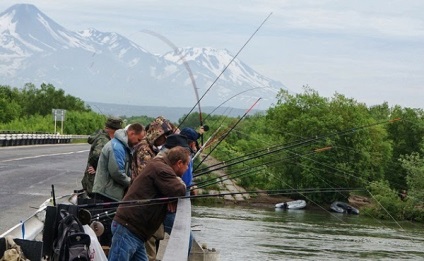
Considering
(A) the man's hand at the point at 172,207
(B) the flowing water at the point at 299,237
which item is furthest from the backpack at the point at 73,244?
(B) the flowing water at the point at 299,237

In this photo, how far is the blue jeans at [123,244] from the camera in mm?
9016

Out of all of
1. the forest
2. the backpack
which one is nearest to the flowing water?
the forest

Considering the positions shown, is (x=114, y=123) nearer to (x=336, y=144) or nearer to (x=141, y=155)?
(x=141, y=155)

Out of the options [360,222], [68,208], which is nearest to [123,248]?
[68,208]

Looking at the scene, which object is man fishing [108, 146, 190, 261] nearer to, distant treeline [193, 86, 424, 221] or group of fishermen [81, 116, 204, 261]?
group of fishermen [81, 116, 204, 261]

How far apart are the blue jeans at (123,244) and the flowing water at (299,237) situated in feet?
66.9

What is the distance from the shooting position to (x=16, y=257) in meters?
8.92

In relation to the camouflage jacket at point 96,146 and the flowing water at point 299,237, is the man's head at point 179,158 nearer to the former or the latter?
the camouflage jacket at point 96,146

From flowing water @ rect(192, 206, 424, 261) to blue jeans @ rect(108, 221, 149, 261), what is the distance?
20382mm

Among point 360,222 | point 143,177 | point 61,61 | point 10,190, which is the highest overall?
point 61,61

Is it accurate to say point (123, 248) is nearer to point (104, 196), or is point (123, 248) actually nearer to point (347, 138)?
point (104, 196)

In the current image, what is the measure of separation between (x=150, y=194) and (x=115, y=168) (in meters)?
2.68

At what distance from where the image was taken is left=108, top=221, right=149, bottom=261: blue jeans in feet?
29.6

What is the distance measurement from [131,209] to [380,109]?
134 meters
